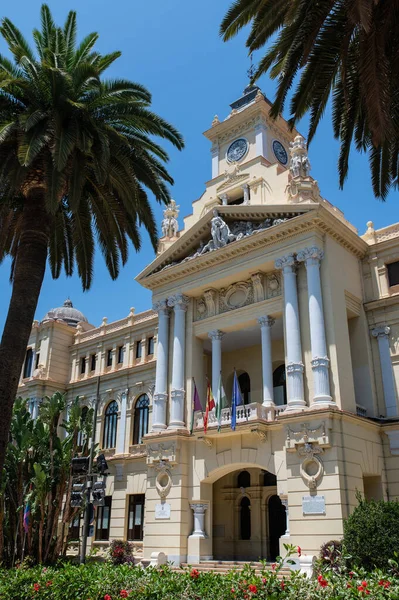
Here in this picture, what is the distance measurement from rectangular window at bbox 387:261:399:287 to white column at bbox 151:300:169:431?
11250 mm

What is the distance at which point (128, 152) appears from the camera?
762 inches

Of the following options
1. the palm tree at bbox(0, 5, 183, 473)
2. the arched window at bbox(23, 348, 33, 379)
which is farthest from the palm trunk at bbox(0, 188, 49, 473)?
the arched window at bbox(23, 348, 33, 379)

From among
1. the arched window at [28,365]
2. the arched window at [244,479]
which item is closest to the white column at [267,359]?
the arched window at [244,479]

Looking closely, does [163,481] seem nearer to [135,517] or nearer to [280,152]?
[135,517]

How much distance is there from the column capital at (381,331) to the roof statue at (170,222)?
12309 millimetres

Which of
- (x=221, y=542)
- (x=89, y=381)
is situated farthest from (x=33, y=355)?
(x=221, y=542)

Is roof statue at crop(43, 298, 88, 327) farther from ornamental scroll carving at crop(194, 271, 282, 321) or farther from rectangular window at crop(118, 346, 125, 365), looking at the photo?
ornamental scroll carving at crop(194, 271, 282, 321)

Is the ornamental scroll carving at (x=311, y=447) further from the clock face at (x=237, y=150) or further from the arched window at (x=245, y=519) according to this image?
the clock face at (x=237, y=150)

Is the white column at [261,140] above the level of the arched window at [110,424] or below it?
above

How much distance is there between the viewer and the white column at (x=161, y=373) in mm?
28234

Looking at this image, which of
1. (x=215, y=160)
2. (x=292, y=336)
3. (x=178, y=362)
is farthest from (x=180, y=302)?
(x=215, y=160)

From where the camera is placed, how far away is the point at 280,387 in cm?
2922

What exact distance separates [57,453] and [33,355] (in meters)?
16.9

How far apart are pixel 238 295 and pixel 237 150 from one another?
920 cm
